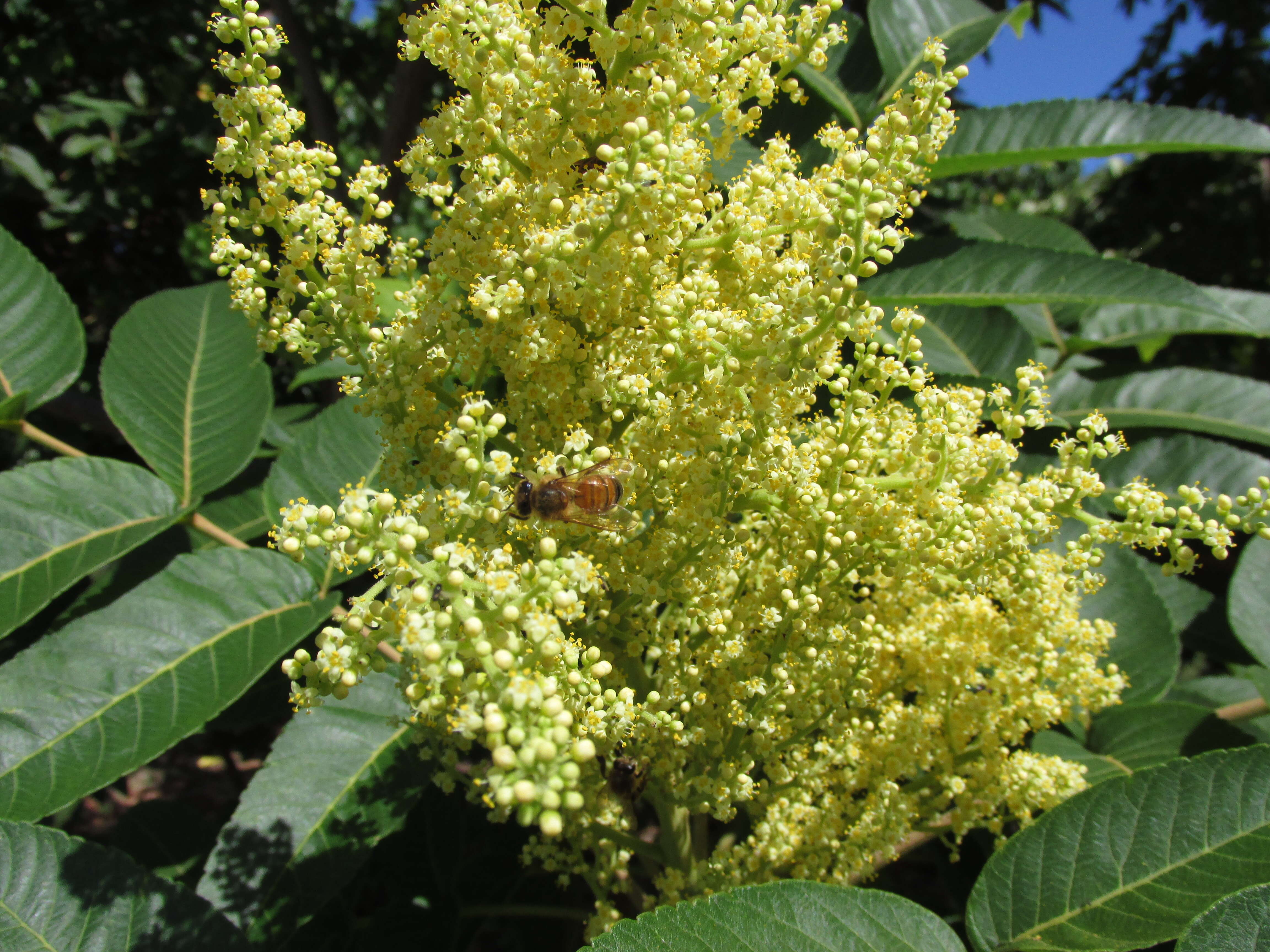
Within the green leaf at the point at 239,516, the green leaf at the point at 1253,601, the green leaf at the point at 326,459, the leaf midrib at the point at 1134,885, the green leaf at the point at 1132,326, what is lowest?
the green leaf at the point at 239,516

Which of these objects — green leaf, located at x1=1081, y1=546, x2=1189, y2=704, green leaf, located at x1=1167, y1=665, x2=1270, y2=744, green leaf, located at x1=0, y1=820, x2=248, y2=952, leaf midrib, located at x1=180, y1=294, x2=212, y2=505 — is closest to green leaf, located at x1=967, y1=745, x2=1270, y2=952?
green leaf, located at x1=1081, y1=546, x2=1189, y2=704

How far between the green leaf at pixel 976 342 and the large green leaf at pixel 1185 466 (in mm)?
472

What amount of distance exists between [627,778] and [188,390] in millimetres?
1813

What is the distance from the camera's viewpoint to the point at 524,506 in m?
1.34

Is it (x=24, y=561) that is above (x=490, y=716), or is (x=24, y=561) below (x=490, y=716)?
below

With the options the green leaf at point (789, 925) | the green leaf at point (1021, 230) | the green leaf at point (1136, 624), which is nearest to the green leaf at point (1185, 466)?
the green leaf at point (1136, 624)

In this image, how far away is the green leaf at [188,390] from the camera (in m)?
2.28

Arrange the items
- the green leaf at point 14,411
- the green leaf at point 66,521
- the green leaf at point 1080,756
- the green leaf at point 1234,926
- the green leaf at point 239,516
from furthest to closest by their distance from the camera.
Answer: the green leaf at point 239,516 < the green leaf at point 14,411 < the green leaf at point 1080,756 < the green leaf at point 66,521 < the green leaf at point 1234,926

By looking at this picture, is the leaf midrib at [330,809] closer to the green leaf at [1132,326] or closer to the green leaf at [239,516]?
the green leaf at [239,516]

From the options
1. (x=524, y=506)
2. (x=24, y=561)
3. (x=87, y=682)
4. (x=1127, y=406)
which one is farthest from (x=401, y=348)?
(x=1127, y=406)

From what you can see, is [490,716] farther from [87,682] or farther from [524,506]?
[87,682]

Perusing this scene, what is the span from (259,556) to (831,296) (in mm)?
1568

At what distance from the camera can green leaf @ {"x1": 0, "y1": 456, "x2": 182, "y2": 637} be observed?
1.79 metres

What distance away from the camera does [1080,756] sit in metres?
2.06
